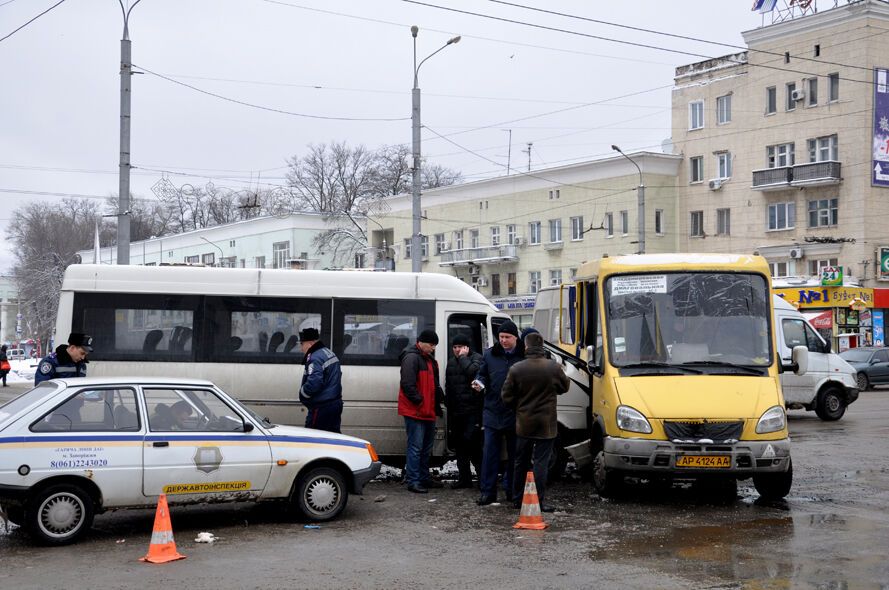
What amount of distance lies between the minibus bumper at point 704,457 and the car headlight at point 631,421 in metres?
0.13

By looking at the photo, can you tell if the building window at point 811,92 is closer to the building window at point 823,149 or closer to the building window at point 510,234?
the building window at point 823,149

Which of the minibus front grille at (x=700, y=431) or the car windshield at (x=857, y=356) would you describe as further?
the car windshield at (x=857, y=356)

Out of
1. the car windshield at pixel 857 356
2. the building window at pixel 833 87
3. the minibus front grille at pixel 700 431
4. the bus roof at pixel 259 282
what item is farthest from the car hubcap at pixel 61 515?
the building window at pixel 833 87

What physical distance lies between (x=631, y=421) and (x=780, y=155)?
44275 millimetres

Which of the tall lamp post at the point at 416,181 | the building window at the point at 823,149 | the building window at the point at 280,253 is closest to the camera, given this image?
the tall lamp post at the point at 416,181

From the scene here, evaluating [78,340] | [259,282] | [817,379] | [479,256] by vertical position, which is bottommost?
[817,379]

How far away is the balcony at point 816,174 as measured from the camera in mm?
48500

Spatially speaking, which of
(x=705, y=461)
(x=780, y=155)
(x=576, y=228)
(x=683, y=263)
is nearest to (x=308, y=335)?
(x=683, y=263)

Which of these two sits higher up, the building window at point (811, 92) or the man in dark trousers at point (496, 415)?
the building window at point (811, 92)

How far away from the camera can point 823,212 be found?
4997cm

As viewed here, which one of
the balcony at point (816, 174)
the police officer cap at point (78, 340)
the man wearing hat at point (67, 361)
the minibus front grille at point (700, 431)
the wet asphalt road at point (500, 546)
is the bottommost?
the wet asphalt road at point (500, 546)

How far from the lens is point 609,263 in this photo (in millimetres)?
12742

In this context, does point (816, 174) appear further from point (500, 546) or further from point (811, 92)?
point (500, 546)

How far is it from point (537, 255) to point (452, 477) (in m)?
47.7
